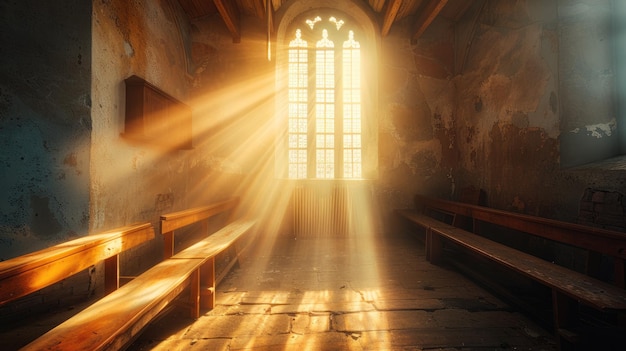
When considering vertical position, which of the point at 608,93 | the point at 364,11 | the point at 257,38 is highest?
the point at 364,11

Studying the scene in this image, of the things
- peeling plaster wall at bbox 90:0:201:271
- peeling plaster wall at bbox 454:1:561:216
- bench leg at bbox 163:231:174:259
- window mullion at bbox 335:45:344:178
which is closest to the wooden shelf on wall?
peeling plaster wall at bbox 90:0:201:271

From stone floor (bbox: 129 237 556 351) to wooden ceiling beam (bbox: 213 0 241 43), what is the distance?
4.50 m

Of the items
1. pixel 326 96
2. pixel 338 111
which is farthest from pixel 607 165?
pixel 326 96

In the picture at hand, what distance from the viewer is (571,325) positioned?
2.12 m

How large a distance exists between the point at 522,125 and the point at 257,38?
5.41m

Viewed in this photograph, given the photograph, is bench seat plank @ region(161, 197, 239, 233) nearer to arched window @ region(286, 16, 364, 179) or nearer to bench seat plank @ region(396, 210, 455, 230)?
arched window @ region(286, 16, 364, 179)

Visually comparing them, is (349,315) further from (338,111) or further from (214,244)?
(338,111)

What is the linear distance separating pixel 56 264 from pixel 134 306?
579 millimetres

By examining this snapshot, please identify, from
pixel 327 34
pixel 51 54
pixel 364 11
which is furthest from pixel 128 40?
pixel 364 11

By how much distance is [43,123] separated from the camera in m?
3.07

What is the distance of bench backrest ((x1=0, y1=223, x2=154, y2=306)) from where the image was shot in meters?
1.51

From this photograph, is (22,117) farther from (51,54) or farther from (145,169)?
(145,169)

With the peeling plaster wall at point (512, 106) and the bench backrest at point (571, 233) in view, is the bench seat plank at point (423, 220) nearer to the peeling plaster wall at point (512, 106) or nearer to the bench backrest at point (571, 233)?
the bench backrest at point (571, 233)

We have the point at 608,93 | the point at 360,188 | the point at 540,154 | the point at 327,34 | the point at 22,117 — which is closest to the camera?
the point at 22,117
